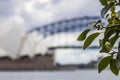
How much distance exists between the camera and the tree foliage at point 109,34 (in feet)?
4.94

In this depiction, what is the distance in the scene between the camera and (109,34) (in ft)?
4.98

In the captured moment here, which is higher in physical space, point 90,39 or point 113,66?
point 90,39

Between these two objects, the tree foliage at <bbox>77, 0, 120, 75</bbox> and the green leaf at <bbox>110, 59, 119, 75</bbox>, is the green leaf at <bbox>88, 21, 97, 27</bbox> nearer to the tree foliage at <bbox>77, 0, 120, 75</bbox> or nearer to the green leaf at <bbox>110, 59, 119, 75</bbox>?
the tree foliage at <bbox>77, 0, 120, 75</bbox>

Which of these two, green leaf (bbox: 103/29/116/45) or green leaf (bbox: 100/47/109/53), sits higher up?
green leaf (bbox: 103/29/116/45)

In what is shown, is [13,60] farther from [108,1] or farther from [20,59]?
[108,1]

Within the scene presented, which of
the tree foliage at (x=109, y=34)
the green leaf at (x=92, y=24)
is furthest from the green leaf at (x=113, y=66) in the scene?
the green leaf at (x=92, y=24)

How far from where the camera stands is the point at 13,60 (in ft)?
203

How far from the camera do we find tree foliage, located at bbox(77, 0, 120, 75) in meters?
1.51

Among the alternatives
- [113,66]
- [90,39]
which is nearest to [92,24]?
[90,39]

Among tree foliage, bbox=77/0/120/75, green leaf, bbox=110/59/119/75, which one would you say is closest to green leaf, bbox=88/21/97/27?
tree foliage, bbox=77/0/120/75

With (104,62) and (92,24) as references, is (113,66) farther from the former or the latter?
(92,24)

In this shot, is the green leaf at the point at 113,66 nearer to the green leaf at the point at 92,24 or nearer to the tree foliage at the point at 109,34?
the tree foliage at the point at 109,34

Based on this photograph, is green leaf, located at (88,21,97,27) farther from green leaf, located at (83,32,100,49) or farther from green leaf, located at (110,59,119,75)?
green leaf, located at (110,59,119,75)

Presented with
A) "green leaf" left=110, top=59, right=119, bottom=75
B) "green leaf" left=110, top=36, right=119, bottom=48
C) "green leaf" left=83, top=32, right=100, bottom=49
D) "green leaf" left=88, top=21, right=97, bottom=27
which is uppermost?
"green leaf" left=88, top=21, right=97, bottom=27
